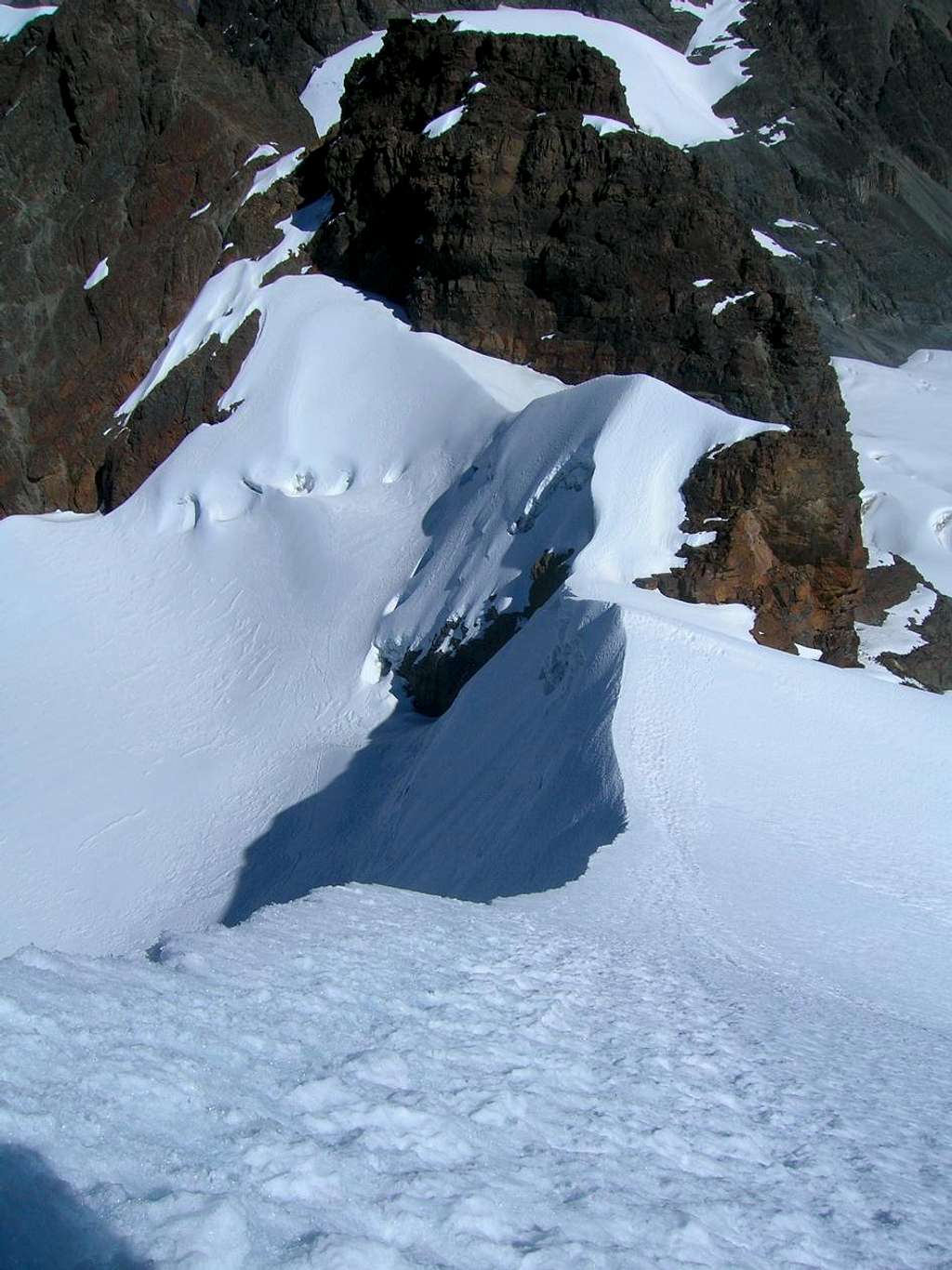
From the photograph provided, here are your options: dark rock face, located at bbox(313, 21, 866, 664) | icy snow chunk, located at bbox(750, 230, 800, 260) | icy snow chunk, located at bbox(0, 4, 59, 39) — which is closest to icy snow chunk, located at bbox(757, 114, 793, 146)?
icy snow chunk, located at bbox(750, 230, 800, 260)

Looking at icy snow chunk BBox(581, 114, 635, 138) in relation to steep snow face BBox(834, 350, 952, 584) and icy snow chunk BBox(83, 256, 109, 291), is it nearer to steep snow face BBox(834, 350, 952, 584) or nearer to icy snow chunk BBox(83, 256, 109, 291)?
steep snow face BBox(834, 350, 952, 584)

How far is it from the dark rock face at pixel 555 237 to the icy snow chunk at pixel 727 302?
0.16ft

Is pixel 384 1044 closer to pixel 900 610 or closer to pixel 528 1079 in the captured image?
pixel 528 1079

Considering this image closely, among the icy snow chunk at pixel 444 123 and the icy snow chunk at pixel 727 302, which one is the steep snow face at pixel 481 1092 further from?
the icy snow chunk at pixel 444 123

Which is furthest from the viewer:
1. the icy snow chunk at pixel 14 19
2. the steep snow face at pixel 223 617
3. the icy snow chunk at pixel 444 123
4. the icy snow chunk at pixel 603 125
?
the icy snow chunk at pixel 14 19

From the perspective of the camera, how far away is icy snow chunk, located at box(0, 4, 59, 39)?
33128 mm

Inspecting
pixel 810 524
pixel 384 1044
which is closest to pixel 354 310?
pixel 810 524

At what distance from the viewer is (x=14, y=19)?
34.7 meters

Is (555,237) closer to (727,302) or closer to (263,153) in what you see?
(727,302)

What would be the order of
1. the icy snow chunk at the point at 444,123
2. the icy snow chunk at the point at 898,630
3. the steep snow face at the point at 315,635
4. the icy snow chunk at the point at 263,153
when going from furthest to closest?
the icy snow chunk at the point at 263,153, the icy snow chunk at the point at 444,123, the icy snow chunk at the point at 898,630, the steep snow face at the point at 315,635

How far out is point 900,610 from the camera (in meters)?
22.7

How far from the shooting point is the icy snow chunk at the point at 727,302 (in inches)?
864

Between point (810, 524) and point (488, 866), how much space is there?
970cm

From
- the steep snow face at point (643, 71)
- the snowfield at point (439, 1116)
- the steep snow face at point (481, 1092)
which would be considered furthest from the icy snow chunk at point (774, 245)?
the snowfield at point (439, 1116)
